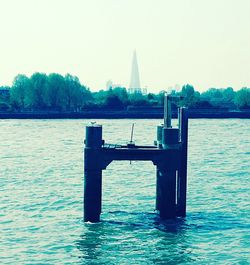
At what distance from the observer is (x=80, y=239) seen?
967 inches

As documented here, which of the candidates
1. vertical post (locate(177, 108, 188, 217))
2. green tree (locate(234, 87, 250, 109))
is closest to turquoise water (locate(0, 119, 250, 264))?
vertical post (locate(177, 108, 188, 217))

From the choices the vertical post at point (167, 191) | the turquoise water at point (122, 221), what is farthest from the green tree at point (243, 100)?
the vertical post at point (167, 191)

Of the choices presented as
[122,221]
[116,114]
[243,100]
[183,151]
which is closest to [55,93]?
[116,114]

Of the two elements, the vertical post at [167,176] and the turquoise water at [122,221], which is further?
the vertical post at [167,176]

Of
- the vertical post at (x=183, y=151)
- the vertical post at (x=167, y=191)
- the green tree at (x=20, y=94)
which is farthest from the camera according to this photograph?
the green tree at (x=20, y=94)

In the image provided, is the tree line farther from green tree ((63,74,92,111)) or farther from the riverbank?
the riverbank

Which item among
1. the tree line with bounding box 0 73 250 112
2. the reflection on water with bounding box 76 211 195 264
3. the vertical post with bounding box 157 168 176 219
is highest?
the tree line with bounding box 0 73 250 112

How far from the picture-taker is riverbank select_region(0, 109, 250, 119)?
156875mm

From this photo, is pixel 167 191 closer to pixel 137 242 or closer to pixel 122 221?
pixel 137 242

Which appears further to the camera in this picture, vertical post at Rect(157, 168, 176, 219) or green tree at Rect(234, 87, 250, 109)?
green tree at Rect(234, 87, 250, 109)

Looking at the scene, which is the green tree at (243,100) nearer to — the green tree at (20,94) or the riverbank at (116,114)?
the riverbank at (116,114)

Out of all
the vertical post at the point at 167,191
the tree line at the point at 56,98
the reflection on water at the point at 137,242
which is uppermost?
the tree line at the point at 56,98

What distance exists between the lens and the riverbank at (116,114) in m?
157

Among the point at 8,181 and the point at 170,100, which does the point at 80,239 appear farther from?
the point at 8,181
